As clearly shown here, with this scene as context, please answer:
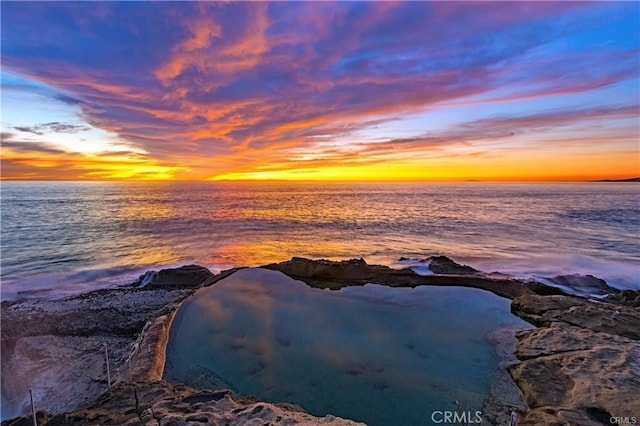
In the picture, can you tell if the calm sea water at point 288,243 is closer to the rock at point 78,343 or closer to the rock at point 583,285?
the rock at point 583,285

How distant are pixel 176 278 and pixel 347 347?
9835 mm

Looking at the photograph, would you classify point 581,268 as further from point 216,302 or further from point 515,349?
point 216,302

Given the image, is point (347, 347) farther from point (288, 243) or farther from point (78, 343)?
point (288, 243)

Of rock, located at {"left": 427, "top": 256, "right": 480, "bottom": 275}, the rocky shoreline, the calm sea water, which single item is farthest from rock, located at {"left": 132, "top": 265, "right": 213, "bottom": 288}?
rock, located at {"left": 427, "top": 256, "right": 480, "bottom": 275}

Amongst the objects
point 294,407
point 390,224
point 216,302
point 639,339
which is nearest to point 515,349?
point 639,339

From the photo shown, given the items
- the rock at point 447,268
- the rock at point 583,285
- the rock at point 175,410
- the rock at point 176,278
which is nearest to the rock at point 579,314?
the rock at point 583,285

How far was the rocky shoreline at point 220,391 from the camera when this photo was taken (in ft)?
15.6

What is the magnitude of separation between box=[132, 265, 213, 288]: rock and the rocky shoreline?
16cm

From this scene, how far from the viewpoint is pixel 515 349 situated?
7355mm

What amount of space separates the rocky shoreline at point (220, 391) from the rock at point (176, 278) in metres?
0.16

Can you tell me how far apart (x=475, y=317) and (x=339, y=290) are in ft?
14.5

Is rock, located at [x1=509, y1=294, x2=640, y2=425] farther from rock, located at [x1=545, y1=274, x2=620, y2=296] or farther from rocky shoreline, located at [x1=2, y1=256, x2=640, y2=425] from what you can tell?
rock, located at [x1=545, y1=274, x2=620, y2=296]

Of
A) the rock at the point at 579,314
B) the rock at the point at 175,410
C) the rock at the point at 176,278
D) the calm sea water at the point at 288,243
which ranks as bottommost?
the calm sea water at the point at 288,243

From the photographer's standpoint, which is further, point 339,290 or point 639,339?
point 339,290
